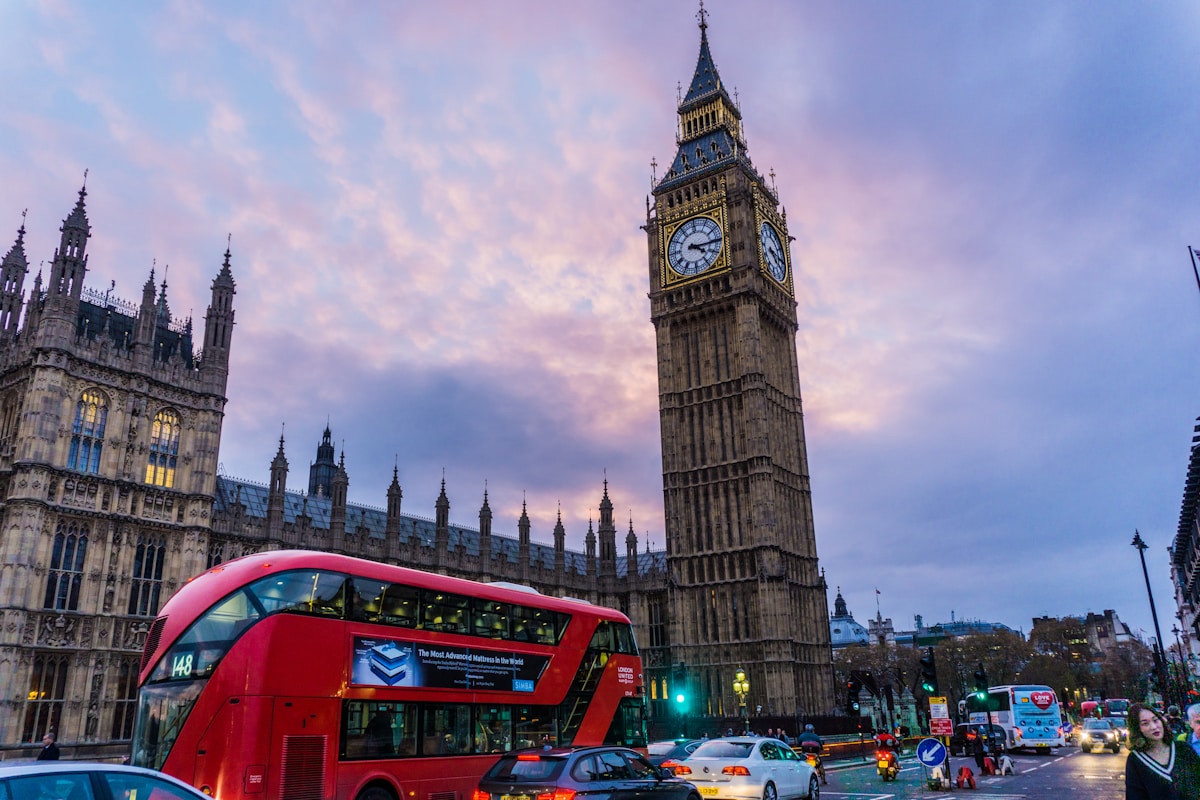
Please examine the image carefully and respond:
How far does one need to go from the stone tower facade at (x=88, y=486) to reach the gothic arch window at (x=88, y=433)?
0.06 metres

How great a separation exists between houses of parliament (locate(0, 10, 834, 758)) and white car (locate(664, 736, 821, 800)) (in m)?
28.7

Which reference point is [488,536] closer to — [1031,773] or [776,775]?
A: [1031,773]

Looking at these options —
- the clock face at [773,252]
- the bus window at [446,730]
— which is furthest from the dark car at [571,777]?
the clock face at [773,252]

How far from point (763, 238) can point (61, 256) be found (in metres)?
52.4

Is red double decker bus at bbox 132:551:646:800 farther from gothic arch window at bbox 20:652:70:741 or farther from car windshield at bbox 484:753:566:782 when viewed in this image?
gothic arch window at bbox 20:652:70:741

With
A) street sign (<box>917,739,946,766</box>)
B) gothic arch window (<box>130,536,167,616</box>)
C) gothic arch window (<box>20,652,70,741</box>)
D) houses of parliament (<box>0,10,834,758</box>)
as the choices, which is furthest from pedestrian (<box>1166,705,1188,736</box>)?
gothic arch window (<box>130,536,167,616</box>)

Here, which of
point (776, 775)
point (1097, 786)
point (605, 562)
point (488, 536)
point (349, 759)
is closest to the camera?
point (349, 759)

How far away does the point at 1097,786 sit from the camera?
79.5 feet

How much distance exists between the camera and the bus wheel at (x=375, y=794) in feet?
50.9

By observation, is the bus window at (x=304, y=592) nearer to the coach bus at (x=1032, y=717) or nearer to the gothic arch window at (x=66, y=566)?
the gothic arch window at (x=66, y=566)

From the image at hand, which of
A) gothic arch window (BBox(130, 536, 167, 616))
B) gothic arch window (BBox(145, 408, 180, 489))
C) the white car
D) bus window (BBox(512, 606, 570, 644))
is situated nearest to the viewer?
the white car

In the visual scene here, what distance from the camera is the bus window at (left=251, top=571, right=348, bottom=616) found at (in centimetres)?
1466

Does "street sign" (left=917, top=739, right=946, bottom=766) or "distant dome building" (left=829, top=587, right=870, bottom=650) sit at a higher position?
"distant dome building" (left=829, top=587, right=870, bottom=650)

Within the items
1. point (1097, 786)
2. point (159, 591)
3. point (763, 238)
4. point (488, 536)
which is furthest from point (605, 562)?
point (1097, 786)
